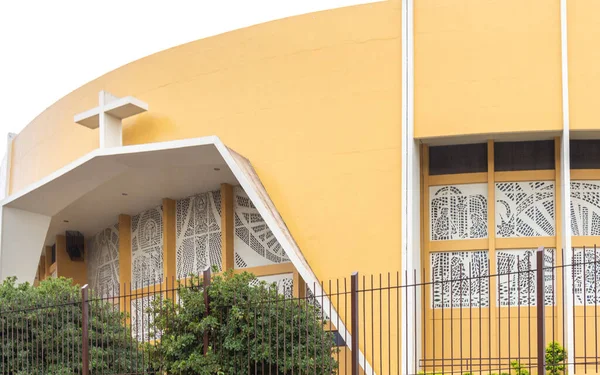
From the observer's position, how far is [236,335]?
1042 cm

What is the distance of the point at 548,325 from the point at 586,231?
158 cm

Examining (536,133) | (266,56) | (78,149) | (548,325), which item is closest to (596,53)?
(536,133)

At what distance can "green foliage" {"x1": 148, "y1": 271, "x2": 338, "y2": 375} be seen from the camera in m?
10.3

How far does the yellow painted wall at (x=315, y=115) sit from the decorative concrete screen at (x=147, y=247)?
9.43 ft

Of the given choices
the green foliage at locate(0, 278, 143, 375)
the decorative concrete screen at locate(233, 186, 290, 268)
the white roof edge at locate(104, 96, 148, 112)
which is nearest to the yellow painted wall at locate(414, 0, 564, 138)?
the decorative concrete screen at locate(233, 186, 290, 268)

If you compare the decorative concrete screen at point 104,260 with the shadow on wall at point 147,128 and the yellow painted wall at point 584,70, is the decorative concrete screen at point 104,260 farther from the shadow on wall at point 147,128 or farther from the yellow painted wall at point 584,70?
the yellow painted wall at point 584,70

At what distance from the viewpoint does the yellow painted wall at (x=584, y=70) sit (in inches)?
512

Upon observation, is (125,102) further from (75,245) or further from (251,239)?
(75,245)

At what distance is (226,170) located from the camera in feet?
51.8

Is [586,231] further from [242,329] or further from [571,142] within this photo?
[242,329]

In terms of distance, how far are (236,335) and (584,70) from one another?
6.52m

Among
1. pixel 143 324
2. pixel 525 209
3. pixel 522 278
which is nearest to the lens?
pixel 143 324

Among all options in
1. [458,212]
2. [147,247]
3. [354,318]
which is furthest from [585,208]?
[147,247]

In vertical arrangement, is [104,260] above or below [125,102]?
below
